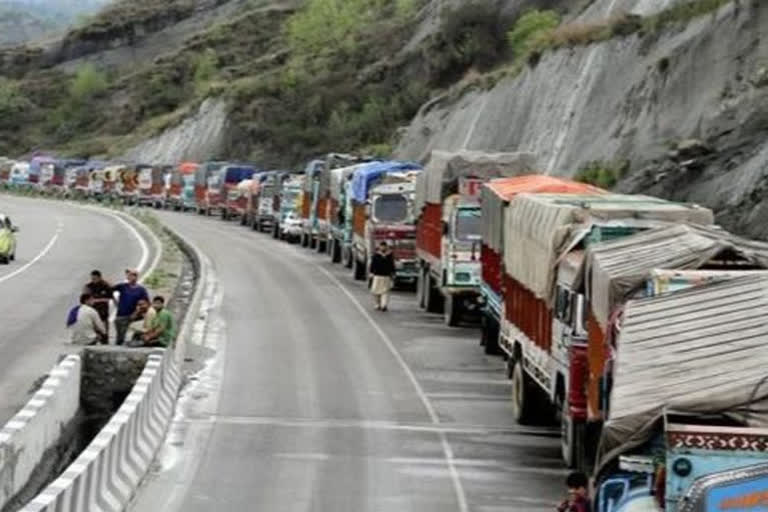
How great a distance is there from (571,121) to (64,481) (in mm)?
47857

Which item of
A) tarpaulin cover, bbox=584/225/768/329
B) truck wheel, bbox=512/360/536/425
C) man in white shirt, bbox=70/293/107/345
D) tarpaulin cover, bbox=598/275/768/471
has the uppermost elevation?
tarpaulin cover, bbox=584/225/768/329

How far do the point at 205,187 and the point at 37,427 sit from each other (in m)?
82.3

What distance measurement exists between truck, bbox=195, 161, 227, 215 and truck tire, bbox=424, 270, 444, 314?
191ft

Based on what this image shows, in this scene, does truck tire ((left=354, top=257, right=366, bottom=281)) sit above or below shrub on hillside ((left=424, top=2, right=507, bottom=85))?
below

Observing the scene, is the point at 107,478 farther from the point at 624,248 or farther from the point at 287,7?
the point at 287,7

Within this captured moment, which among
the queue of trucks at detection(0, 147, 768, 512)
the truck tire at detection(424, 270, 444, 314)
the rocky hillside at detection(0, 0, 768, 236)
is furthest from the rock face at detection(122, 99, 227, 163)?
the truck tire at detection(424, 270, 444, 314)

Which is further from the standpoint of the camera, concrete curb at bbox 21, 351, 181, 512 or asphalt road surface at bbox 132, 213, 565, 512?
asphalt road surface at bbox 132, 213, 565, 512

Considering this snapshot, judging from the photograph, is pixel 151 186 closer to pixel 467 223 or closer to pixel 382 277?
pixel 382 277

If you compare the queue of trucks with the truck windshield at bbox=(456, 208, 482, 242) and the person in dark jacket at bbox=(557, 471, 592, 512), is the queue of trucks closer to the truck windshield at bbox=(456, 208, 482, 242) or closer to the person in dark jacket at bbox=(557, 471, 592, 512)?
the truck windshield at bbox=(456, 208, 482, 242)

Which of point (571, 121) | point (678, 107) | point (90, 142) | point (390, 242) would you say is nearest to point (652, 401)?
point (390, 242)

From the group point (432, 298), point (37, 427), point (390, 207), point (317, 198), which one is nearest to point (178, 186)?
point (317, 198)

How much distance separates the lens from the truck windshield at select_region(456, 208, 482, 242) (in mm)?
35125

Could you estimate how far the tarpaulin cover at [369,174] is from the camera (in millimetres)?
48031

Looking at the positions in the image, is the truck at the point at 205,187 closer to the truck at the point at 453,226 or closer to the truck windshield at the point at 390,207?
the truck windshield at the point at 390,207
